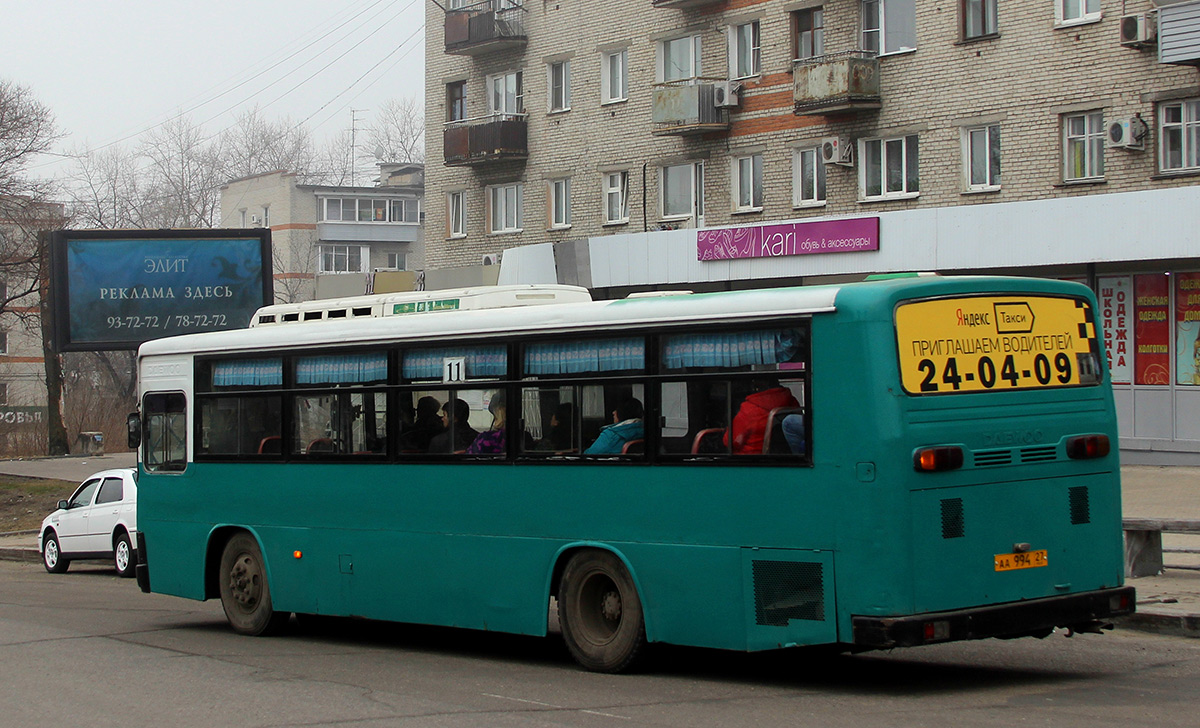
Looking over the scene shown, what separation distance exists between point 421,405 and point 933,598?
4.51m

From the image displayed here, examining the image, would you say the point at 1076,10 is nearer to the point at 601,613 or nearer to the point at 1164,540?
the point at 1164,540

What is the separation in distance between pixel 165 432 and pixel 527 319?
5.16 metres

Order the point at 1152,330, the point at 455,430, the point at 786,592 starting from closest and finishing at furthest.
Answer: the point at 786,592 < the point at 455,430 < the point at 1152,330

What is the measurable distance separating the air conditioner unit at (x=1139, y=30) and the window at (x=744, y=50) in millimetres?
9218

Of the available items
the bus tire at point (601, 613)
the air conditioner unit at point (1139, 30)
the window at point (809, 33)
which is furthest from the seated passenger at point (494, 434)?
the window at point (809, 33)

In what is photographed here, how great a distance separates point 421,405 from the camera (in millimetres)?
11453

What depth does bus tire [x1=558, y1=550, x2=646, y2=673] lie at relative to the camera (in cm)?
981

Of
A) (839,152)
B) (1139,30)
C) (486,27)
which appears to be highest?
(486,27)

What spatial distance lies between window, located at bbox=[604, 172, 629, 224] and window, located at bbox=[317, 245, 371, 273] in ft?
221

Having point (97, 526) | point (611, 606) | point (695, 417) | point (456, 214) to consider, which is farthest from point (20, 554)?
point (695, 417)

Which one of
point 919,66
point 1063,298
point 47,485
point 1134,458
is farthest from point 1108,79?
point 47,485

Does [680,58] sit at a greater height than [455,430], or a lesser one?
greater

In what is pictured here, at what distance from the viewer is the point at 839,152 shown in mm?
30984

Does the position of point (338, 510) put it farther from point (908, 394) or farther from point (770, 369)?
point (908, 394)
